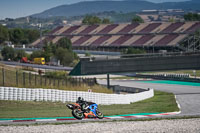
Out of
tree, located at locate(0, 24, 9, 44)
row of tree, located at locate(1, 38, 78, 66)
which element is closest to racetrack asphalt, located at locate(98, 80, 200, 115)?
row of tree, located at locate(1, 38, 78, 66)

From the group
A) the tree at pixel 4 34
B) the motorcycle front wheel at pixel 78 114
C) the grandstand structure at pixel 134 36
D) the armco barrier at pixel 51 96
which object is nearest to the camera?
the motorcycle front wheel at pixel 78 114

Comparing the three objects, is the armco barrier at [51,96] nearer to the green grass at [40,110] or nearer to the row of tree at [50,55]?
the green grass at [40,110]

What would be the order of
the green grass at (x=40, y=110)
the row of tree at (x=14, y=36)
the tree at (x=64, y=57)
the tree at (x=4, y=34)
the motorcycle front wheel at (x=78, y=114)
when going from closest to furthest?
the motorcycle front wheel at (x=78, y=114) < the green grass at (x=40, y=110) < the tree at (x=64, y=57) < the tree at (x=4, y=34) < the row of tree at (x=14, y=36)

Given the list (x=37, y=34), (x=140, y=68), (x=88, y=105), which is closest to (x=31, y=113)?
(x=88, y=105)

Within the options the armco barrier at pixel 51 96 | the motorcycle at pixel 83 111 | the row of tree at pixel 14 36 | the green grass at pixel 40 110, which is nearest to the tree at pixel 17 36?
the row of tree at pixel 14 36

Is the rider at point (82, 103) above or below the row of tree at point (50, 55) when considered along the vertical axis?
above

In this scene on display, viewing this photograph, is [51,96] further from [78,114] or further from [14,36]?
[14,36]

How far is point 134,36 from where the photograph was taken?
123250 millimetres

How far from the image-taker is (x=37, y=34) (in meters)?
183

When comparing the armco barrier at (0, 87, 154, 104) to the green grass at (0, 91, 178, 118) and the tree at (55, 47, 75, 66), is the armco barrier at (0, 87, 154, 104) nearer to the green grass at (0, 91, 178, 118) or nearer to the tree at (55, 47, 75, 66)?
the green grass at (0, 91, 178, 118)

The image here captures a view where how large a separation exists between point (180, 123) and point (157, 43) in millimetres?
Result: 89345

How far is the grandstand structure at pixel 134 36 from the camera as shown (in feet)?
350

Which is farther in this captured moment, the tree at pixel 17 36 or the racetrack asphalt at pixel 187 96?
the tree at pixel 17 36

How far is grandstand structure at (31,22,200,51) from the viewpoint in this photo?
107 meters
